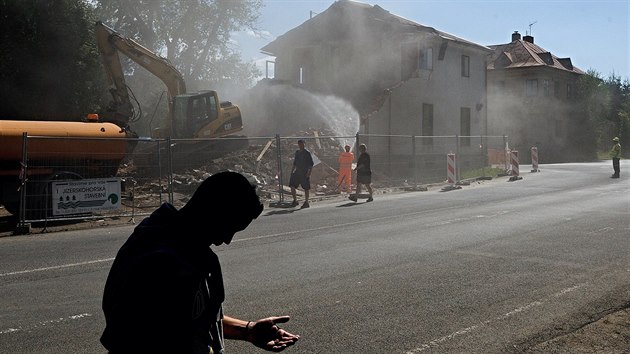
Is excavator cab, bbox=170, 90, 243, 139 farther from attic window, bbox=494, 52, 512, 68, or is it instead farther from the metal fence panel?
attic window, bbox=494, 52, 512, 68

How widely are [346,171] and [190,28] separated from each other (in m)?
32.9

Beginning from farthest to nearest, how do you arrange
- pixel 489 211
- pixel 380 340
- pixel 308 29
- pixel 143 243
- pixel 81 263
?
1. pixel 308 29
2. pixel 489 211
3. pixel 81 263
4. pixel 380 340
5. pixel 143 243

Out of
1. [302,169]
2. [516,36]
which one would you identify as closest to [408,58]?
[302,169]

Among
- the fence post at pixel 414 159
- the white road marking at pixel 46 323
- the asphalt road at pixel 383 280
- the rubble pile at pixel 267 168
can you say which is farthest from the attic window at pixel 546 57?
the white road marking at pixel 46 323

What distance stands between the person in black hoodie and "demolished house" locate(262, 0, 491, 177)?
3246cm

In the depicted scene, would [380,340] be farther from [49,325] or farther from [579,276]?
[579,276]

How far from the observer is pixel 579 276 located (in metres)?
8.60

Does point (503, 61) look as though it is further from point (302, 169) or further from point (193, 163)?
point (302, 169)

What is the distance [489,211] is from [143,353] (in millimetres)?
15077

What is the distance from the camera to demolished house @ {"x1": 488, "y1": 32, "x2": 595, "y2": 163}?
61375 millimetres

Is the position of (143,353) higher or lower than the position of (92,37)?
lower

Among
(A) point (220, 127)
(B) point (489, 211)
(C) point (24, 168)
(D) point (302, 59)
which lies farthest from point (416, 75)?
(C) point (24, 168)

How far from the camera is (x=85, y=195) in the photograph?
14664 mm

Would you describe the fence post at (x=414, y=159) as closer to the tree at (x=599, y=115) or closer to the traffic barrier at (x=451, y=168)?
the traffic barrier at (x=451, y=168)
